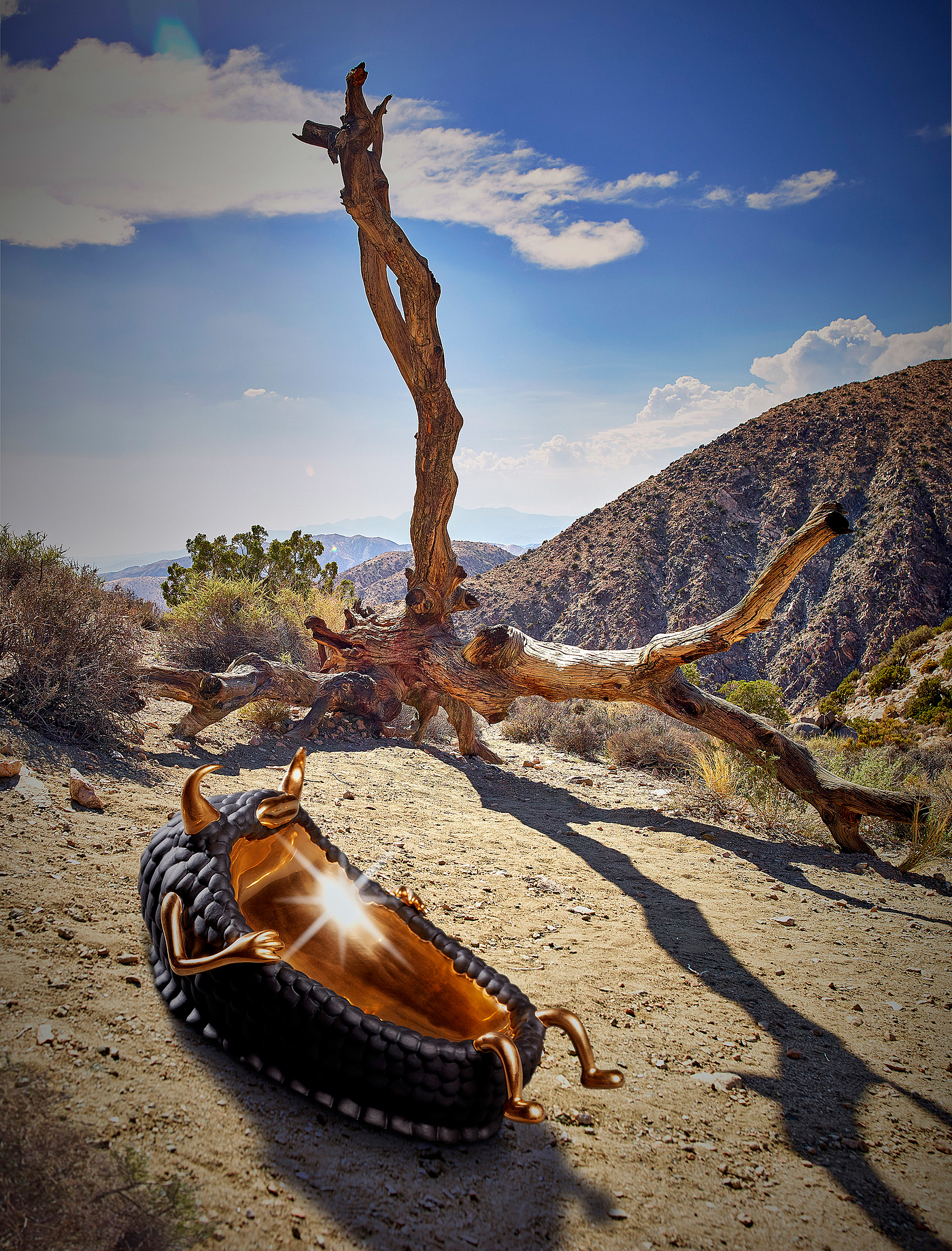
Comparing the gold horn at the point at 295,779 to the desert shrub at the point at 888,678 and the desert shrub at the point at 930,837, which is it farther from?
the desert shrub at the point at 888,678

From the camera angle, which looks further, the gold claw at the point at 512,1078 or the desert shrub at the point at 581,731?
the desert shrub at the point at 581,731

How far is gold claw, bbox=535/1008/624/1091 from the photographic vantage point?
1425mm

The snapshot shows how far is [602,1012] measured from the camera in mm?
2514

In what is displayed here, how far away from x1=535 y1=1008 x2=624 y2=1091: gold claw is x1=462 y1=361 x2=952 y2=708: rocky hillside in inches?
825

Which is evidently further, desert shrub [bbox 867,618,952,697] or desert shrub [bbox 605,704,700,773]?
desert shrub [bbox 867,618,952,697]

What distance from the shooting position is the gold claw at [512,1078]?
1.34m

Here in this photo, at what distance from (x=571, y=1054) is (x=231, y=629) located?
27.8 feet

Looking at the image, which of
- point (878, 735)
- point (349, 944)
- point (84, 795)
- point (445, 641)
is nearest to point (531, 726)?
point (445, 641)

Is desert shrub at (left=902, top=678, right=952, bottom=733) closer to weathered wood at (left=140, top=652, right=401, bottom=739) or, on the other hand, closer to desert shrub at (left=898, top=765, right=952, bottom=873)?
desert shrub at (left=898, top=765, right=952, bottom=873)

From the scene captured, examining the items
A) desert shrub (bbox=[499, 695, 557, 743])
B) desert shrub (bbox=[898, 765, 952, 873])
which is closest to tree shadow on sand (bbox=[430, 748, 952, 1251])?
desert shrub (bbox=[898, 765, 952, 873])

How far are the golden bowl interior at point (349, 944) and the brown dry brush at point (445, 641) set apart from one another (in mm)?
3632

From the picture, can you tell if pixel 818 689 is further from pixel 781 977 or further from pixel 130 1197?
pixel 130 1197

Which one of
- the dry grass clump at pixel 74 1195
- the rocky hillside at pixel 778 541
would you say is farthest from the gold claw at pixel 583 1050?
the rocky hillside at pixel 778 541

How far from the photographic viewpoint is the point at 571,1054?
85.4 inches
